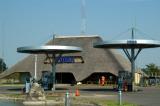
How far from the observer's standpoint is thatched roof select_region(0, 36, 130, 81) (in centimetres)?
8494

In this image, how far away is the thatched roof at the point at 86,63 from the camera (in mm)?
84938

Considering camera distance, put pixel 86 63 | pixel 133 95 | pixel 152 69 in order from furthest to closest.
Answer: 1. pixel 152 69
2. pixel 86 63
3. pixel 133 95

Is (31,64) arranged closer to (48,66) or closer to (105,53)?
(48,66)

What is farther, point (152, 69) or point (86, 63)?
point (152, 69)

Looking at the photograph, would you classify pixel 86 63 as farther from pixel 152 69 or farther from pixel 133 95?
pixel 152 69

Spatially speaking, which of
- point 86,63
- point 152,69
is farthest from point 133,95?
point 152,69

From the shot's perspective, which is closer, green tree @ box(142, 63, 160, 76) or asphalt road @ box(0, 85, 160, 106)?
asphalt road @ box(0, 85, 160, 106)

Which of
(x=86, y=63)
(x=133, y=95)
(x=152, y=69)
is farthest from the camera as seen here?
(x=152, y=69)

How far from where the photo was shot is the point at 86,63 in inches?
3440

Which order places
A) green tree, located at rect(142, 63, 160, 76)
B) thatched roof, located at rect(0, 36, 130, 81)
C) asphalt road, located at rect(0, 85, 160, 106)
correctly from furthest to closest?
green tree, located at rect(142, 63, 160, 76), thatched roof, located at rect(0, 36, 130, 81), asphalt road, located at rect(0, 85, 160, 106)

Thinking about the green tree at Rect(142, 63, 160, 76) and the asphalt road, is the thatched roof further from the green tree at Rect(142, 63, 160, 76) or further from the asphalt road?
the green tree at Rect(142, 63, 160, 76)

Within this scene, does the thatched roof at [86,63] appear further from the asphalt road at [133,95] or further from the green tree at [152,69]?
the green tree at [152,69]

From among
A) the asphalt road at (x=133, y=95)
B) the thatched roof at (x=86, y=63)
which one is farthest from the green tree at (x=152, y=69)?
the asphalt road at (x=133, y=95)

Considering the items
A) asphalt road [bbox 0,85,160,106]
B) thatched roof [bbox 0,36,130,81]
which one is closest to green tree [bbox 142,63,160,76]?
thatched roof [bbox 0,36,130,81]
